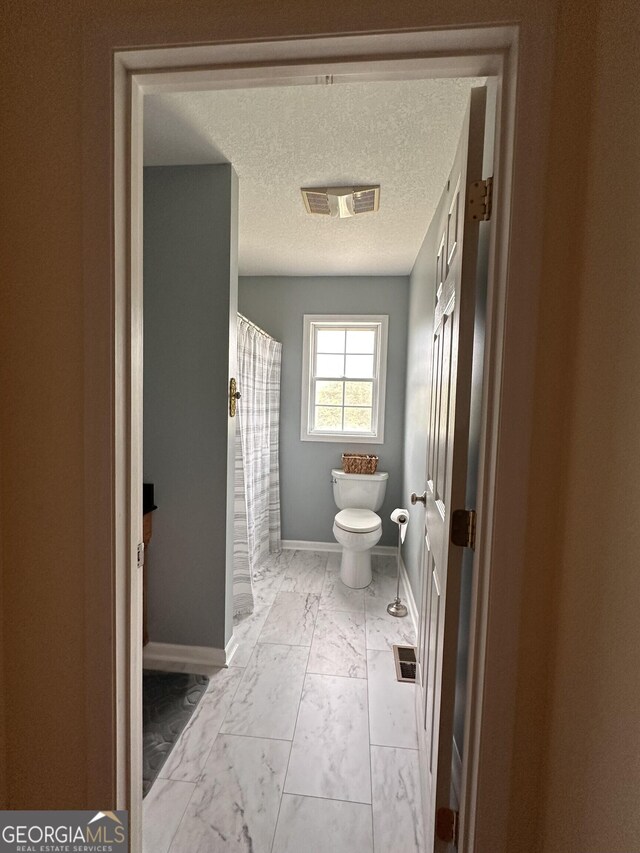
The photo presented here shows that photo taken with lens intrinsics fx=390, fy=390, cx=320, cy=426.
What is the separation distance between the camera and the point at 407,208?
2258 mm

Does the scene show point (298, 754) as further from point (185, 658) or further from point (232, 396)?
point (232, 396)

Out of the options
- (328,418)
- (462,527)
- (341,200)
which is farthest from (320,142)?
(328,418)

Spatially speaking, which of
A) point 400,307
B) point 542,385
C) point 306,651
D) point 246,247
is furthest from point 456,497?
point 400,307

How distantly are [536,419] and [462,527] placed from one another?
314 mm

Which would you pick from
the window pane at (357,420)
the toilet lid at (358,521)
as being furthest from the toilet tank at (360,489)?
the window pane at (357,420)

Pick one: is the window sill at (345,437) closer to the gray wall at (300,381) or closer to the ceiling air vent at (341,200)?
the gray wall at (300,381)

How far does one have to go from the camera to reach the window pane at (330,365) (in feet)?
12.2

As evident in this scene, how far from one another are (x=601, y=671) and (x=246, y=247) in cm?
Result: 307

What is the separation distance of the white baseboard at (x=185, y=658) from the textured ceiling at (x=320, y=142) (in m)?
2.40

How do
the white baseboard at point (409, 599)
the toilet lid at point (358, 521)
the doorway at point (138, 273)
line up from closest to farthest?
the doorway at point (138, 273) → the white baseboard at point (409, 599) → the toilet lid at point (358, 521)

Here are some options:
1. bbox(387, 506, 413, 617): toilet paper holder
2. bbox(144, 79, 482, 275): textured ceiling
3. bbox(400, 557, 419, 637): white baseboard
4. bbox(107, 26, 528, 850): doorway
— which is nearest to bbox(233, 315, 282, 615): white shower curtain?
bbox(144, 79, 482, 275): textured ceiling

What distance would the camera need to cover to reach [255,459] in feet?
9.53

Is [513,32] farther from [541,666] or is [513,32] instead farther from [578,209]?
[541,666]

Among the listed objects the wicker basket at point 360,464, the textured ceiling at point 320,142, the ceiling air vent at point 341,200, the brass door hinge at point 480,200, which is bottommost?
the wicker basket at point 360,464
